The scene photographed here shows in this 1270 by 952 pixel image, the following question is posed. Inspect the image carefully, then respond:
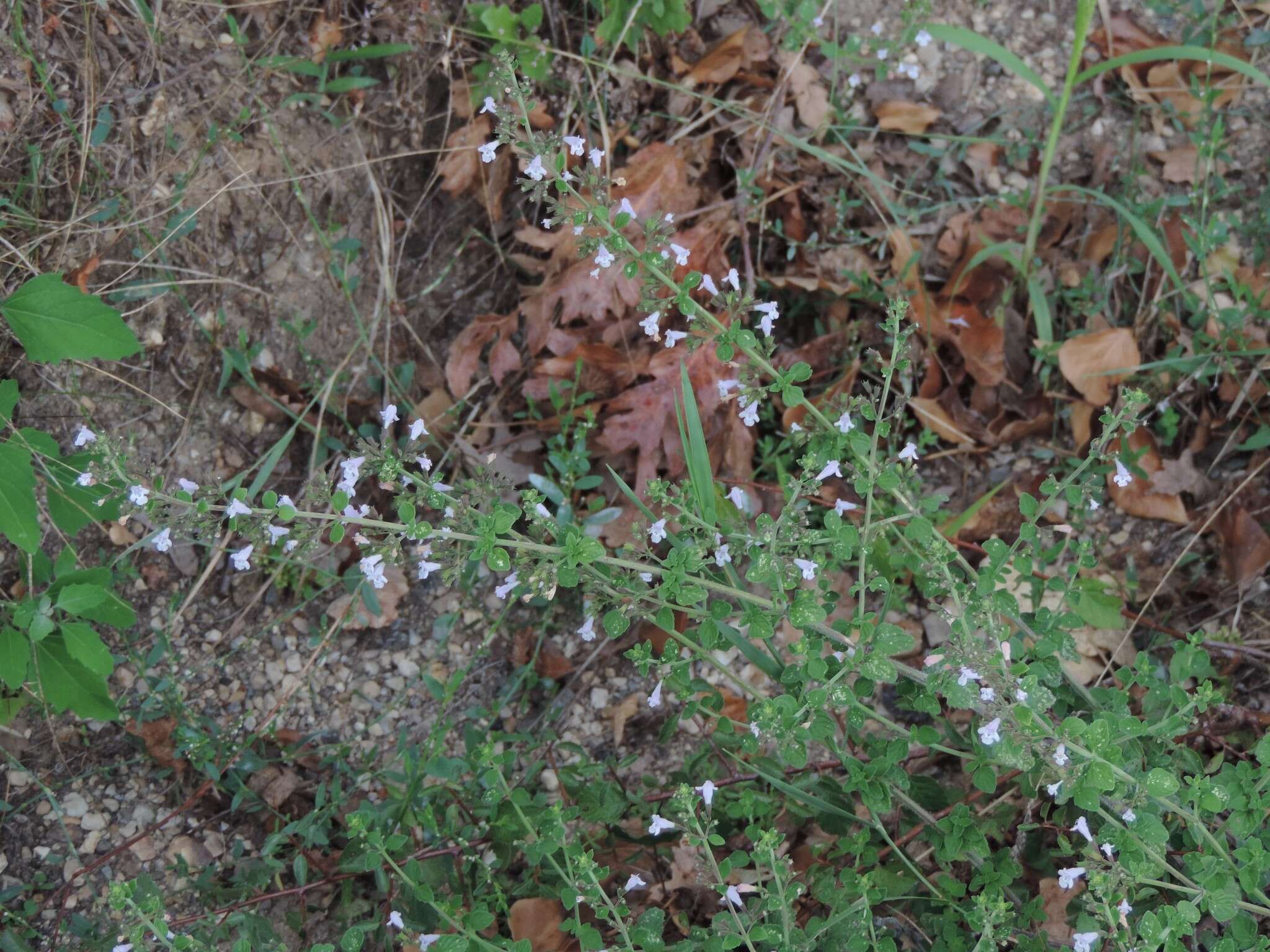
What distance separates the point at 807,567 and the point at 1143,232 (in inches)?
78.5

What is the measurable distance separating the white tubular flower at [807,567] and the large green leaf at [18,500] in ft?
5.84

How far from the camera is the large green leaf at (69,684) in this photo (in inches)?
105

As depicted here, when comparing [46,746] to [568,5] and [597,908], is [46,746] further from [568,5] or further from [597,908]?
[568,5]

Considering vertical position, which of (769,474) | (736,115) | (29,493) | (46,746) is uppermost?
(736,115)

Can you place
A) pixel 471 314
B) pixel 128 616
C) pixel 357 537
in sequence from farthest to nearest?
pixel 471 314 → pixel 128 616 → pixel 357 537

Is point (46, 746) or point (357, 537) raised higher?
point (357, 537)

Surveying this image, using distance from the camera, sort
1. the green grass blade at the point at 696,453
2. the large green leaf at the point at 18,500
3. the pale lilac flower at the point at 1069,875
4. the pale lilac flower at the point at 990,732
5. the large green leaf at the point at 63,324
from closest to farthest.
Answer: the pale lilac flower at the point at 990,732 → the pale lilac flower at the point at 1069,875 → the large green leaf at the point at 18,500 → the large green leaf at the point at 63,324 → the green grass blade at the point at 696,453

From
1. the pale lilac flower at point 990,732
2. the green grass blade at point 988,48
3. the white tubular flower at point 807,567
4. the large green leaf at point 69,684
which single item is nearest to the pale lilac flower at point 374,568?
Result: the white tubular flower at point 807,567

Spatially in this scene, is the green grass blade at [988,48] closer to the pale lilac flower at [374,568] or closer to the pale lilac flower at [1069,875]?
the pale lilac flower at [1069,875]

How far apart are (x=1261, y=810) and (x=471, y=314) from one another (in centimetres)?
274

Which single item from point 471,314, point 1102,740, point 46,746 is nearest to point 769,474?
point 471,314

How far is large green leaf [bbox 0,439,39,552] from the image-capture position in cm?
245

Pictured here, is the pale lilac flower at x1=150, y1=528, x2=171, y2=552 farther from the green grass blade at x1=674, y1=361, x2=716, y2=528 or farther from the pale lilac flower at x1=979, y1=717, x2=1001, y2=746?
the pale lilac flower at x1=979, y1=717, x2=1001, y2=746

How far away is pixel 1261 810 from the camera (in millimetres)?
2096
